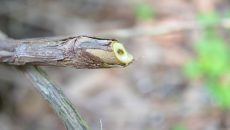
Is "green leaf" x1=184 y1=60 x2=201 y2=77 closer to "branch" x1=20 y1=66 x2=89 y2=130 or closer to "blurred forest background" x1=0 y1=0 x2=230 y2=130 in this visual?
"blurred forest background" x1=0 y1=0 x2=230 y2=130

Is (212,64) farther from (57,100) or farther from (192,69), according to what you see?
(57,100)

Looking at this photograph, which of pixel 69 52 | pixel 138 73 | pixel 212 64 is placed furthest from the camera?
pixel 138 73

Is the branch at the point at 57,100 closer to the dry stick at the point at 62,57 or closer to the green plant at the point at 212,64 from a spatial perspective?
the dry stick at the point at 62,57

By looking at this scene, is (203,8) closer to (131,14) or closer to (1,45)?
(131,14)

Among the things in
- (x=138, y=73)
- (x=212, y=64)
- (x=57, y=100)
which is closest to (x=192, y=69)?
(x=212, y=64)

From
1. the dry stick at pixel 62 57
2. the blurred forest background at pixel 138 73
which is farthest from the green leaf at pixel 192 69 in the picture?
the dry stick at pixel 62 57

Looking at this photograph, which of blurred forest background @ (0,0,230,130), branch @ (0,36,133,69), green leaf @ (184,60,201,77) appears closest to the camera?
branch @ (0,36,133,69)

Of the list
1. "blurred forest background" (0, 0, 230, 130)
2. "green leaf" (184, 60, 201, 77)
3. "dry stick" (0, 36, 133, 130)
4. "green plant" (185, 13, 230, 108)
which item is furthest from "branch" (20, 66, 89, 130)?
"green leaf" (184, 60, 201, 77)

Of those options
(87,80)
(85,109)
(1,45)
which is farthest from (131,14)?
(1,45)

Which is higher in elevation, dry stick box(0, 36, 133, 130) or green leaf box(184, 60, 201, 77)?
green leaf box(184, 60, 201, 77)
